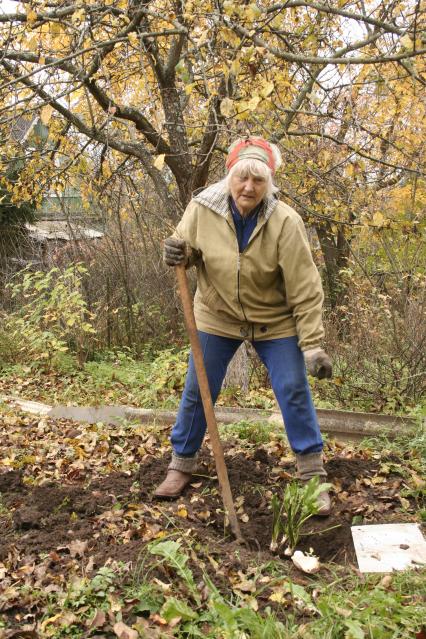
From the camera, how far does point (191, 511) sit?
3.69m

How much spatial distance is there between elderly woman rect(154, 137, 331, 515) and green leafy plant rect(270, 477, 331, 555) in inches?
7.7

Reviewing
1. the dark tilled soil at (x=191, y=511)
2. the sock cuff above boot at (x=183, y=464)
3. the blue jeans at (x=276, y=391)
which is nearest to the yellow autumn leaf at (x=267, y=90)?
the blue jeans at (x=276, y=391)

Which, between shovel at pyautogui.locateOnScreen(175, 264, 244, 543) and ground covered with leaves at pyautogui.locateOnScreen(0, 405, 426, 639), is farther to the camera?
shovel at pyautogui.locateOnScreen(175, 264, 244, 543)

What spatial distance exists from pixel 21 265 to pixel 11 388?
5.29 m

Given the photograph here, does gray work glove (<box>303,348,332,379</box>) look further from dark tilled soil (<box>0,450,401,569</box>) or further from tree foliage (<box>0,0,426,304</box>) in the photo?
tree foliage (<box>0,0,426,304</box>)

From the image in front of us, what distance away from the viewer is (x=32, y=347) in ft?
27.8

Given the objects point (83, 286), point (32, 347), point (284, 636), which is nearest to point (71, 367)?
point (32, 347)

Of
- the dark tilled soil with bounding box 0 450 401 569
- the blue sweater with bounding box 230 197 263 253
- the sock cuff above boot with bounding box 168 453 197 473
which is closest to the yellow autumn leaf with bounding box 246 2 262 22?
the blue sweater with bounding box 230 197 263 253

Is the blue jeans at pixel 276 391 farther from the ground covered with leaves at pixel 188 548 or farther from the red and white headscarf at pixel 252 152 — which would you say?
the red and white headscarf at pixel 252 152

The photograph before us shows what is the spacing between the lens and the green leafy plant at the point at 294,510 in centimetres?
338

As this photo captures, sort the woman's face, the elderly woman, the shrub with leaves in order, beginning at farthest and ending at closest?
the shrub with leaves → the elderly woman → the woman's face

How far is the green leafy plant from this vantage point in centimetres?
338

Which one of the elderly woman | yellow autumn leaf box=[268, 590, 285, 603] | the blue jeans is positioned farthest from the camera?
the blue jeans

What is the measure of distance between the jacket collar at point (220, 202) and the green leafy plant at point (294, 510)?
1.44m
